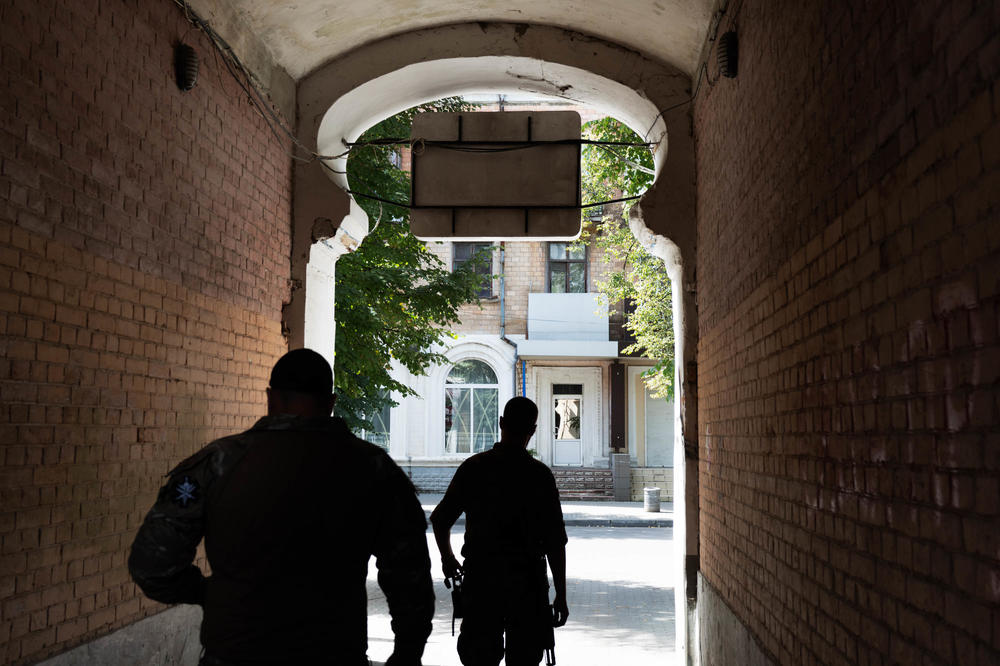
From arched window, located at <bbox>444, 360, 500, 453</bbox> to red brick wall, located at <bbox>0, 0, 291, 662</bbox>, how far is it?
2245 cm

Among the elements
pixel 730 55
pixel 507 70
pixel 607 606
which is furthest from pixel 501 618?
pixel 607 606

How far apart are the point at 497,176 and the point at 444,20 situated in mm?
1410

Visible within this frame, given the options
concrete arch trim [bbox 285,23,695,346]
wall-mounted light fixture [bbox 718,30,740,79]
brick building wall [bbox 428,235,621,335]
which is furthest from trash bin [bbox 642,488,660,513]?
wall-mounted light fixture [bbox 718,30,740,79]

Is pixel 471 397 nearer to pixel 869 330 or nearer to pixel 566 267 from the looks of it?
pixel 566 267

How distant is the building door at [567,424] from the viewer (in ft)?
98.4

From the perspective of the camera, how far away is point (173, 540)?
3.01m

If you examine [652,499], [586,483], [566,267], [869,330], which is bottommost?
[652,499]

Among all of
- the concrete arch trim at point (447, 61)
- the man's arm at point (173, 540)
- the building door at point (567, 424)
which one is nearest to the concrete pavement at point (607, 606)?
the concrete arch trim at point (447, 61)

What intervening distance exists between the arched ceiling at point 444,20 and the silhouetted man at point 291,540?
5.03 metres

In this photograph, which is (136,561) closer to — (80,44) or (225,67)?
(80,44)

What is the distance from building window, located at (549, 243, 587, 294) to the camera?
30219 mm

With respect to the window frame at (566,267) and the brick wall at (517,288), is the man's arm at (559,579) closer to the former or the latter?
the brick wall at (517,288)

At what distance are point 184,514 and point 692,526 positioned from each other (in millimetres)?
5909

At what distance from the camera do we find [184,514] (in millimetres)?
3016
